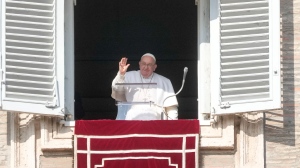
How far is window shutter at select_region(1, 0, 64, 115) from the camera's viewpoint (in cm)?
1747

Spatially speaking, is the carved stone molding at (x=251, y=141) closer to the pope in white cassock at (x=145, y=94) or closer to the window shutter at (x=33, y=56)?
the pope in white cassock at (x=145, y=94)

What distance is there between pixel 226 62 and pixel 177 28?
148 inches

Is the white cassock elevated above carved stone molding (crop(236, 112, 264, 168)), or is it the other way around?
the white cassock

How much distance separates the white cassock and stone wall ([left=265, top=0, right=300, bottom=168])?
2.99ft

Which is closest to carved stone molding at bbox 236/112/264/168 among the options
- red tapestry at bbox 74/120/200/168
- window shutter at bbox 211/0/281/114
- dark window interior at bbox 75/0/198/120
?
window shutter at bbox 211/0/281/114

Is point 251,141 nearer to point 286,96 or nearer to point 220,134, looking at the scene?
point 220,134

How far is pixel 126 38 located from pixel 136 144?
13.2 feet

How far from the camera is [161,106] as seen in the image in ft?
59.3

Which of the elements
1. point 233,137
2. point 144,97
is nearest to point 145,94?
point 144,97

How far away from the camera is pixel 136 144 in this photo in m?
17.6

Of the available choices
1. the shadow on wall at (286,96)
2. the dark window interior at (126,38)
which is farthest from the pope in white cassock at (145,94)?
the dark window interior at (126,38)

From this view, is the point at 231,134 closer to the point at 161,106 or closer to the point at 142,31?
the point at 161,106

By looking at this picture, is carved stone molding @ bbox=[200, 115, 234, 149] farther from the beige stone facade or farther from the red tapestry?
the red tapestry

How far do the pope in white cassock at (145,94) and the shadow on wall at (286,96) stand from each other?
2.89 ft
